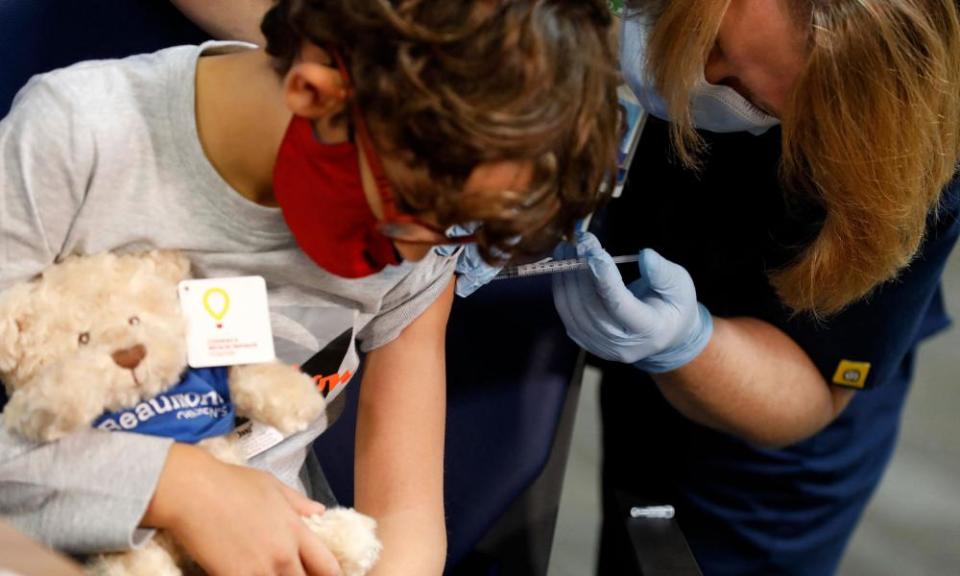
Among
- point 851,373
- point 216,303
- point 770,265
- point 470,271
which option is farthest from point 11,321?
point 851,373

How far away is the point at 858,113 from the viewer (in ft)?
3.94

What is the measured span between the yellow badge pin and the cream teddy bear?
36.6 inches

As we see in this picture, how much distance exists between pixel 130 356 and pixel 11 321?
0.35 feet

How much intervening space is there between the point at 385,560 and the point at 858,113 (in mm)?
728

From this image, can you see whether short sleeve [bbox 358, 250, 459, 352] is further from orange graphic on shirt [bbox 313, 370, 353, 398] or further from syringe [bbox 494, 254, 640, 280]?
syringe [bbox 494, 254, 640, 280]

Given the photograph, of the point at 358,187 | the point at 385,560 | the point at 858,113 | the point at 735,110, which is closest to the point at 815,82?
the point at 858,113

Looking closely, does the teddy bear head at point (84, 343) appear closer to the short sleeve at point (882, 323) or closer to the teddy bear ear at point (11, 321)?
the teddy bear ear at point (11, 321)

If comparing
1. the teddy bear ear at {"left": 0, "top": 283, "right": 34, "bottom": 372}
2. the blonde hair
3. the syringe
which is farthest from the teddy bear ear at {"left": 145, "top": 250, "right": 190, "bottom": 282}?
the blonde hair

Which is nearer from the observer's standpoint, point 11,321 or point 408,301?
point 11,321

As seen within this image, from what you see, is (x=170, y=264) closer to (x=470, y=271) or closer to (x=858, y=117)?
(x=470, y=271)

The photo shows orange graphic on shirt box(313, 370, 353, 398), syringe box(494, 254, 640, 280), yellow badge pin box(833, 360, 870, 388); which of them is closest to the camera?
orange graphic on shirt box(313, 370, 353, 398)

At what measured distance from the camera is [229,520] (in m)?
0.88

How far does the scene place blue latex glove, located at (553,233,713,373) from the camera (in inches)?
52.4

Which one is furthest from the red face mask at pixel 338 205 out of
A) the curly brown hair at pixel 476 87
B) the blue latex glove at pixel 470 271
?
the blue latex glove at pixel 470 271
